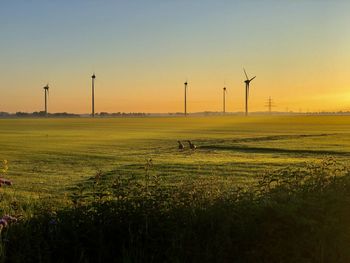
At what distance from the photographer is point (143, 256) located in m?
10.2

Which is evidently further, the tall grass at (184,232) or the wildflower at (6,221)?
the tall grass at (184,232)

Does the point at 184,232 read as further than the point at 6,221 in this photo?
Yes

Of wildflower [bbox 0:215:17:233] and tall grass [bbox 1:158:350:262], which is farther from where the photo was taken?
tall grass [bbox 1:158:350:262]

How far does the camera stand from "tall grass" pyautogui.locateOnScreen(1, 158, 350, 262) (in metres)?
10.1

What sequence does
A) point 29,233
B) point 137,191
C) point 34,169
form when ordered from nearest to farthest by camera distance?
point 29,233
point 137,191
point 34,169

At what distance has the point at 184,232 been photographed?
10266 millimetres

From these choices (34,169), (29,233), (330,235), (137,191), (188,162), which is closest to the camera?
(29,233)

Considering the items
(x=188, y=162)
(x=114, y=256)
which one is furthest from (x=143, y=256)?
(x=188, y=162)

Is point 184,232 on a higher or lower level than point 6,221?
lower

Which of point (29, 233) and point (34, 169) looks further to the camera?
point (34, 169)

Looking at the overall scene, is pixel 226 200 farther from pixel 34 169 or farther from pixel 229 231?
pixel 34 169

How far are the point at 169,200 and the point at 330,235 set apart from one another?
10.6 feet

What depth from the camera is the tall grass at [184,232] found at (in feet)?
33.1

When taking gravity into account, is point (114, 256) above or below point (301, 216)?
below
